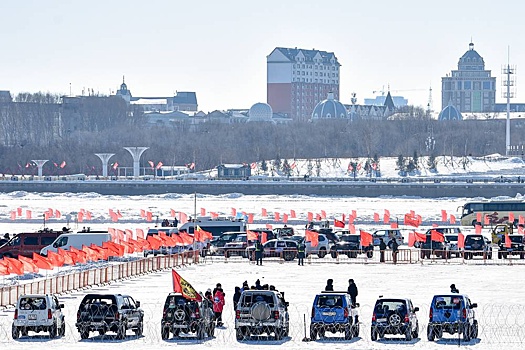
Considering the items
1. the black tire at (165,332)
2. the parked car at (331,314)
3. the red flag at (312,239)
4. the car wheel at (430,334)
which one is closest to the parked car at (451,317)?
the car wheel at (430,334)

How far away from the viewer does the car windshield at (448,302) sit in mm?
31178

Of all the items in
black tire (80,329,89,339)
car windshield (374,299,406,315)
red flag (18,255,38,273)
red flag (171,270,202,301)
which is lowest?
black tire (80,329,89,339)

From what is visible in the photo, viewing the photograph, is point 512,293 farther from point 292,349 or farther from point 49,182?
point 49,182

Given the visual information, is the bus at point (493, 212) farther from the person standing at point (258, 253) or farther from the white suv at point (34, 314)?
the white suv at point (34, 314)

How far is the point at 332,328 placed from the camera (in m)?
31.5

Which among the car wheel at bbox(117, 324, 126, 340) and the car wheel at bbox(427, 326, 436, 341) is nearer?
the car wheel at bbox(427, 326, 436, 341)

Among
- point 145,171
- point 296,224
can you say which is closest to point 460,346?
point 296,224

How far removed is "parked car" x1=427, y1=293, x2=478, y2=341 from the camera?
102 feet

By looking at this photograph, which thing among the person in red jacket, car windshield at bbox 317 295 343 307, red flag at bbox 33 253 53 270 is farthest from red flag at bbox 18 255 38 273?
car windshield at bbox 317 295 343 307

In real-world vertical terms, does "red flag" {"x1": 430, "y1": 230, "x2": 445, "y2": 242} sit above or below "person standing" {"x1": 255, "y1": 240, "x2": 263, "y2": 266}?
above

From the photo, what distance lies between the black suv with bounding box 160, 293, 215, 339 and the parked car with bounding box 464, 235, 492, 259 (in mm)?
25873

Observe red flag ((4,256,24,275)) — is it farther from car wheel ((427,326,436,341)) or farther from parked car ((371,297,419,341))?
car wheel ((427,326,436,341))

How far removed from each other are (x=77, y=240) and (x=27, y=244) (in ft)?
6.27

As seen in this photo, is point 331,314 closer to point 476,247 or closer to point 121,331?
point 121,331
